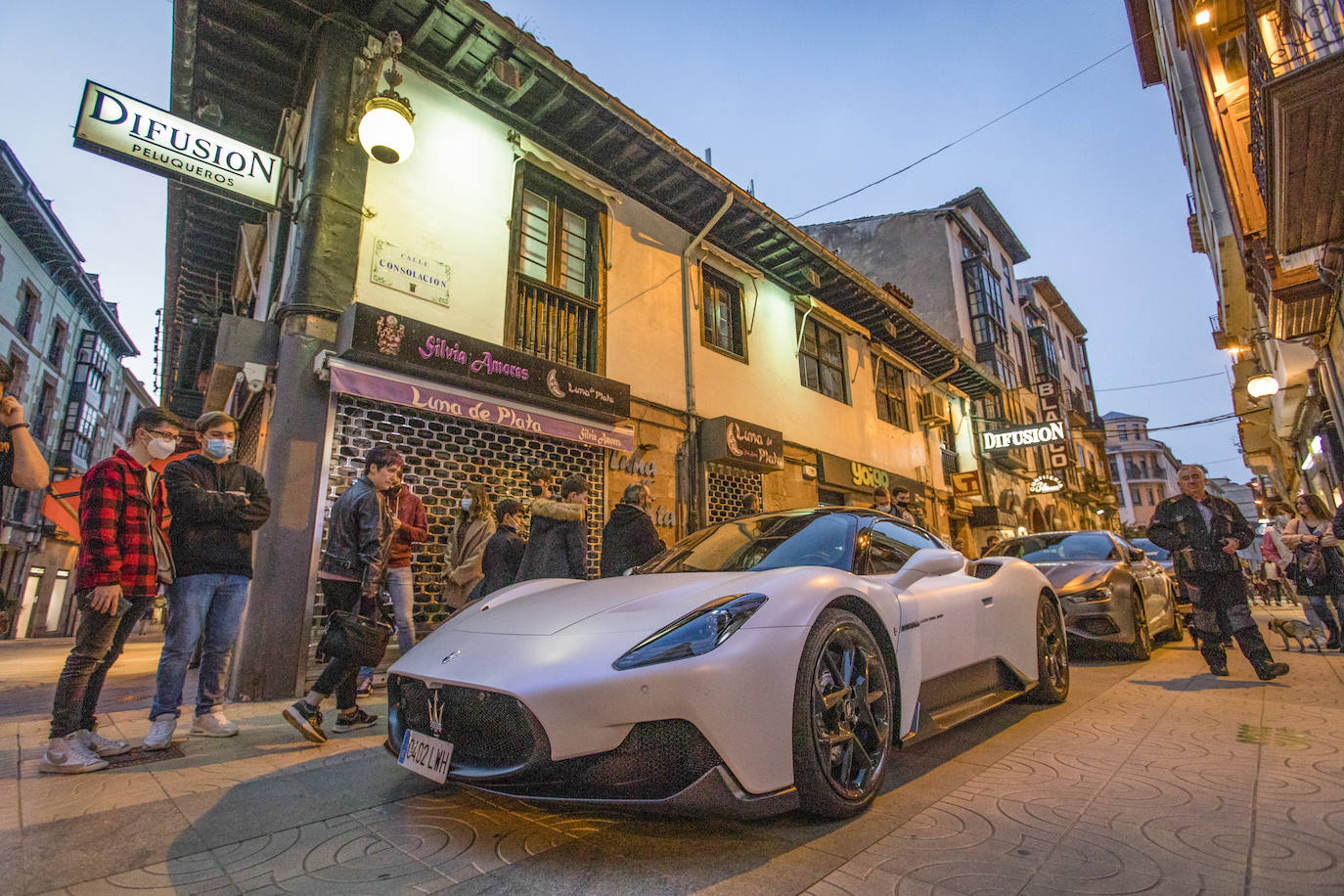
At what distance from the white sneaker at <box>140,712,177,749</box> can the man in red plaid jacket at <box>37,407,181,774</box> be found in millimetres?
83

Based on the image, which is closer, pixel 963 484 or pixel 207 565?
pixel 207 565

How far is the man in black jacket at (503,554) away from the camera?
4.73 metres

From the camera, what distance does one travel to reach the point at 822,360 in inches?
491

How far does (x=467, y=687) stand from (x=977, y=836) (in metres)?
1.71

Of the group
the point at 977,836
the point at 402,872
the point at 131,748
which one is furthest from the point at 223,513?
the point at 977,836

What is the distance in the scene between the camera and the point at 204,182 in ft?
17.5

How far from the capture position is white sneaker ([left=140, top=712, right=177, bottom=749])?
119 inches

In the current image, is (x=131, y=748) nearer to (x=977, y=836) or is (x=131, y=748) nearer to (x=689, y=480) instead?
(x=977, y=836)

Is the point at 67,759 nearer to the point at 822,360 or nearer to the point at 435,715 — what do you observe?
the point at 435,715

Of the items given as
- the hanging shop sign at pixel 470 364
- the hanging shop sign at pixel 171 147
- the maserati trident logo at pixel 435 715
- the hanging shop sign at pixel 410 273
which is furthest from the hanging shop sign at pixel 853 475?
the maserati trident logo at pixel 435 715

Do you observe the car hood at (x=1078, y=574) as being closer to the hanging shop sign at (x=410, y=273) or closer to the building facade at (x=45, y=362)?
the hanging shop sign at (x=410, y=273)

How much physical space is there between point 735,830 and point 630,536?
9.97 ft

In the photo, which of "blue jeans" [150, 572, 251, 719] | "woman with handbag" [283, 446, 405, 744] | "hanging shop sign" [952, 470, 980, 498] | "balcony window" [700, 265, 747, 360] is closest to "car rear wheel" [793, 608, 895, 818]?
"woman with handbag" [283, 446, 405, 744]

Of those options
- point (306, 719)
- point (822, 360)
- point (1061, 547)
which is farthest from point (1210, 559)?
point (822, 360)
